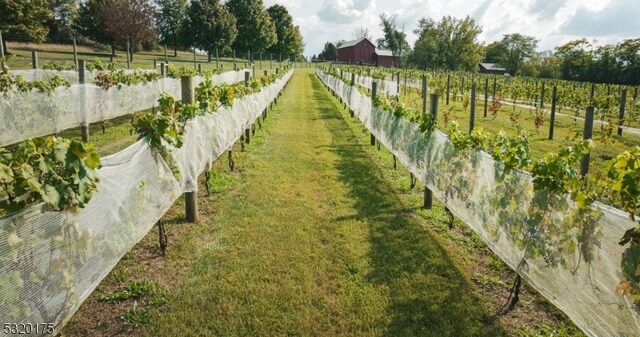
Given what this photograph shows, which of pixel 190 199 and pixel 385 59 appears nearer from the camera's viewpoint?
pixel 190 199

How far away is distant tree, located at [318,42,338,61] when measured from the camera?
11599cm

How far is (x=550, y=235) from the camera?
11.4ft

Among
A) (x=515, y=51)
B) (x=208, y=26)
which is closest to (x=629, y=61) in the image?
(x=515, y=51)

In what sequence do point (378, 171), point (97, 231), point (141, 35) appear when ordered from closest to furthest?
1. point (97, 231)
2. point (378, 171)
3. point (141, 35)

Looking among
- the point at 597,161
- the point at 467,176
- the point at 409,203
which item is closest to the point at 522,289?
the point at 467,176

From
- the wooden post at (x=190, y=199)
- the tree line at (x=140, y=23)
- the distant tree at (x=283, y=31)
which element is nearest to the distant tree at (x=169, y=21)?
the tree line at (x=140, y=23)

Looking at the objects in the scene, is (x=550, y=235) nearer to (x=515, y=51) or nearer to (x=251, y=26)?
(x=251, y=26)

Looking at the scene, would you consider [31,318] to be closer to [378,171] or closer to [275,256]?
[275,256]

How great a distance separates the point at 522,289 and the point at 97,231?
431 centimetres

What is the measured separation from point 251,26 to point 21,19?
33.5 meters

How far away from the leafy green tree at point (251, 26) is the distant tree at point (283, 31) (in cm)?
1182

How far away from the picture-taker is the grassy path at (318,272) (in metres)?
3.74

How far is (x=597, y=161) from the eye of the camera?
36.1 ft

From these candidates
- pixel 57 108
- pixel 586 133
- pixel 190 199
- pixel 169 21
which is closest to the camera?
pixel 586 133
